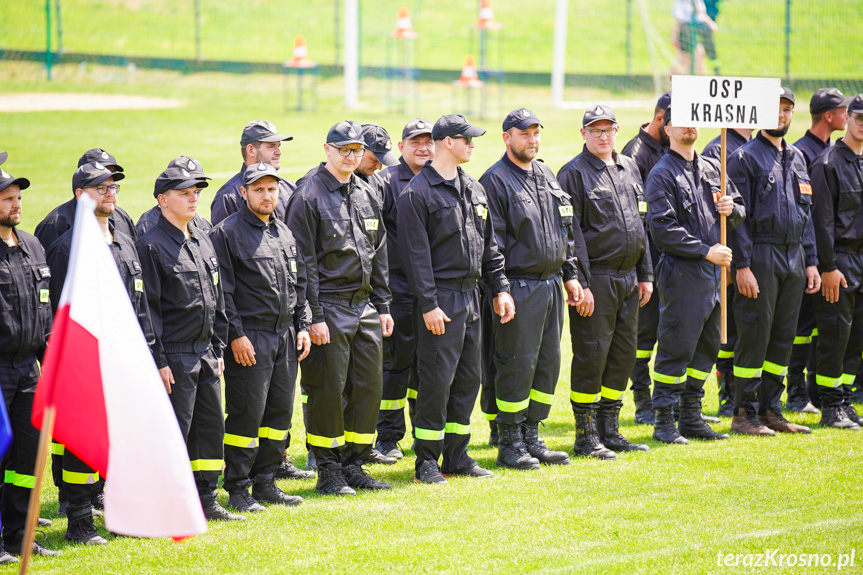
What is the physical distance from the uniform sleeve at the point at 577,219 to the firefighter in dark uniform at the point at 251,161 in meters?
2.21

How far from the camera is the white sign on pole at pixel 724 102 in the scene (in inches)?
331

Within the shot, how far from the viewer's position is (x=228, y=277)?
6.84 meters

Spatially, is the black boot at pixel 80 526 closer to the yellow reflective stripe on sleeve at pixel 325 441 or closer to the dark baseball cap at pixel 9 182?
the yellow reflective stripe on sleeve at pixel 325 441

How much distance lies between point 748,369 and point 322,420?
3952mm

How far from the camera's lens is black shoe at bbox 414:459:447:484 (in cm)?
754

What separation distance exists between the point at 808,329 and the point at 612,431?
2615 mm

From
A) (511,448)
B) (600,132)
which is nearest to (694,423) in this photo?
(511,448)

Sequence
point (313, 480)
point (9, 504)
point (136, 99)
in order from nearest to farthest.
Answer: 1. point (9, 504)
2. point (313, 480)
3. point (136, 99)

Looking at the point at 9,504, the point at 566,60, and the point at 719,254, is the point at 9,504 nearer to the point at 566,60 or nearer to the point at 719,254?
the point at 719,254

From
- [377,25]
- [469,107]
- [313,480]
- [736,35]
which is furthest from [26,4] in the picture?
[313,480]

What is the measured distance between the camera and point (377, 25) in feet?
108

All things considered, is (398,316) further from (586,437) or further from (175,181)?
(175,181)

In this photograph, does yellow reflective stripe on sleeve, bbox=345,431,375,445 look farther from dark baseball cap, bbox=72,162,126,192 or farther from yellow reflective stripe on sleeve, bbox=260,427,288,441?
dark baseball cap, bbox=72,162,126,192

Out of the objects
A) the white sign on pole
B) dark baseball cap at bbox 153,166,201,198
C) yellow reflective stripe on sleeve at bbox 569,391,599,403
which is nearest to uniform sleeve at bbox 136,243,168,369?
dark baseball cap at bbox 153,166,201,198
